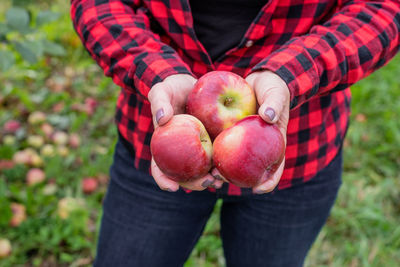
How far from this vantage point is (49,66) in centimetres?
347

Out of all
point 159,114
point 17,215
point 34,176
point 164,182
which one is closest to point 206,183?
point 164,182

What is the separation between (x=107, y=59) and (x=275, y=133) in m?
0.55

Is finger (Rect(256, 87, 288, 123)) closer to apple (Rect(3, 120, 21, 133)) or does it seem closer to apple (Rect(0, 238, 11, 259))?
apple (Rect(0, 238, 11, 259))

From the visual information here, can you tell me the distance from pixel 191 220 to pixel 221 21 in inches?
25.7

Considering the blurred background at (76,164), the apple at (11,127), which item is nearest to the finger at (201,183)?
the blurred background at (76,164)

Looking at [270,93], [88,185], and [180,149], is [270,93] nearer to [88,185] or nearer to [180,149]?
[180,149]

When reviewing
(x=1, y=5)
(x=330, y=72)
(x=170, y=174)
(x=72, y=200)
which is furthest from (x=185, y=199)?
(x=1, y=5)

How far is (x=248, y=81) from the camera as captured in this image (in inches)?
44.7

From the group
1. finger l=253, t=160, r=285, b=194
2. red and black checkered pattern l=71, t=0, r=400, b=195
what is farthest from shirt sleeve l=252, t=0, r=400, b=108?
finger l=253, t=160, r=285, b=194

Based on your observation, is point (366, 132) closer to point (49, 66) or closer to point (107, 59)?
point (107, 59)

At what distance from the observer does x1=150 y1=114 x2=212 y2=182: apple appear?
1.01m

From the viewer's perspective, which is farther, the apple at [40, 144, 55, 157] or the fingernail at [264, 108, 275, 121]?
A: the apple at [40, 144, 55, 157]

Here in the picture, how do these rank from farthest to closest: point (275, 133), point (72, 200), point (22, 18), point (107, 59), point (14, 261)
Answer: point (72, 200), point (14, 261), point (22, 18), point (107, 59), point (275, 133)

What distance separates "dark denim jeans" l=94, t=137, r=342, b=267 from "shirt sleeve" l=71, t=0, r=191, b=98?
332 millimetres
